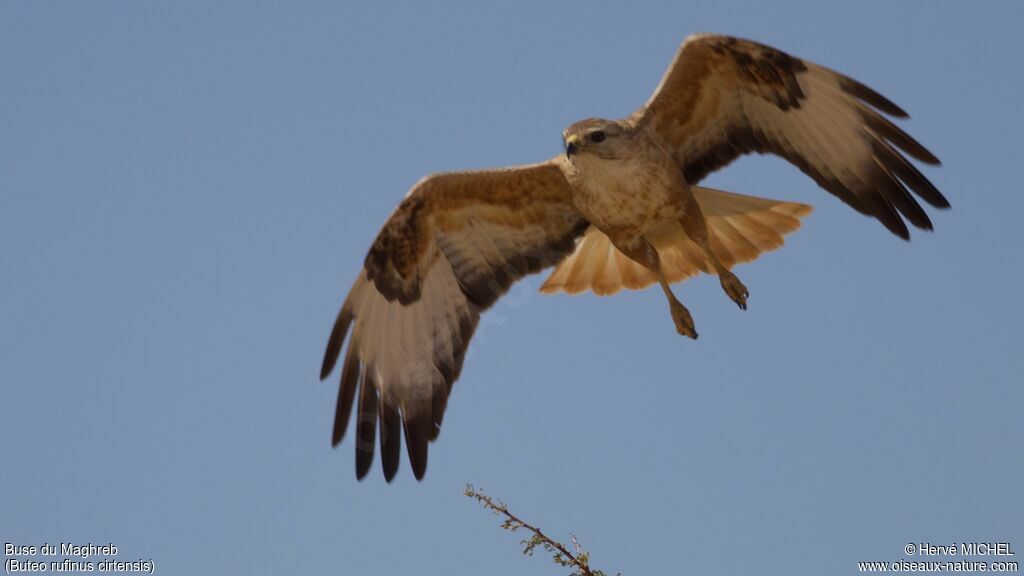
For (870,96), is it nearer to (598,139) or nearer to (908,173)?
(908,173)

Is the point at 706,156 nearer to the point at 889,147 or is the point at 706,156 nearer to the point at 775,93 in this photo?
the point at 775,93

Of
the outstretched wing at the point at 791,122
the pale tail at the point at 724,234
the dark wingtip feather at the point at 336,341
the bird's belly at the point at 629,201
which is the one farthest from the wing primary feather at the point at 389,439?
the outstretched wing at the point at 791,122

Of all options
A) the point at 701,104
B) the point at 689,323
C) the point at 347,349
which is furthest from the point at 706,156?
the point at 347,349

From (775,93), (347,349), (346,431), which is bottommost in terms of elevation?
(346,431)

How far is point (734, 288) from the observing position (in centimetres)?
888

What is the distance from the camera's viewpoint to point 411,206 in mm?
9430

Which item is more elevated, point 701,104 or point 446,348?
point 701,104

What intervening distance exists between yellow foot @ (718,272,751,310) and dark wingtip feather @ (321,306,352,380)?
2.79 m

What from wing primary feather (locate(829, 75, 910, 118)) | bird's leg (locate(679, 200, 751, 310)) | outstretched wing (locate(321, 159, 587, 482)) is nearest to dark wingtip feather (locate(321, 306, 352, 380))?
outstretched wing (locate(321, 159, 587, 482))

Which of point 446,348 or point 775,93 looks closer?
point 775,93

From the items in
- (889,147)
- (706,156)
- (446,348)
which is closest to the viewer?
(889,147)

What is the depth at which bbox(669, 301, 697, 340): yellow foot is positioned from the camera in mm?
8938

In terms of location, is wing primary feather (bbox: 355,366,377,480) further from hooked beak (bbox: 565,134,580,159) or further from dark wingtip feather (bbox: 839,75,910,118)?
dark wingtip feather (bbox: 839,75,910,118)

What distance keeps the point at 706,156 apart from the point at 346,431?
3178 millimetres
